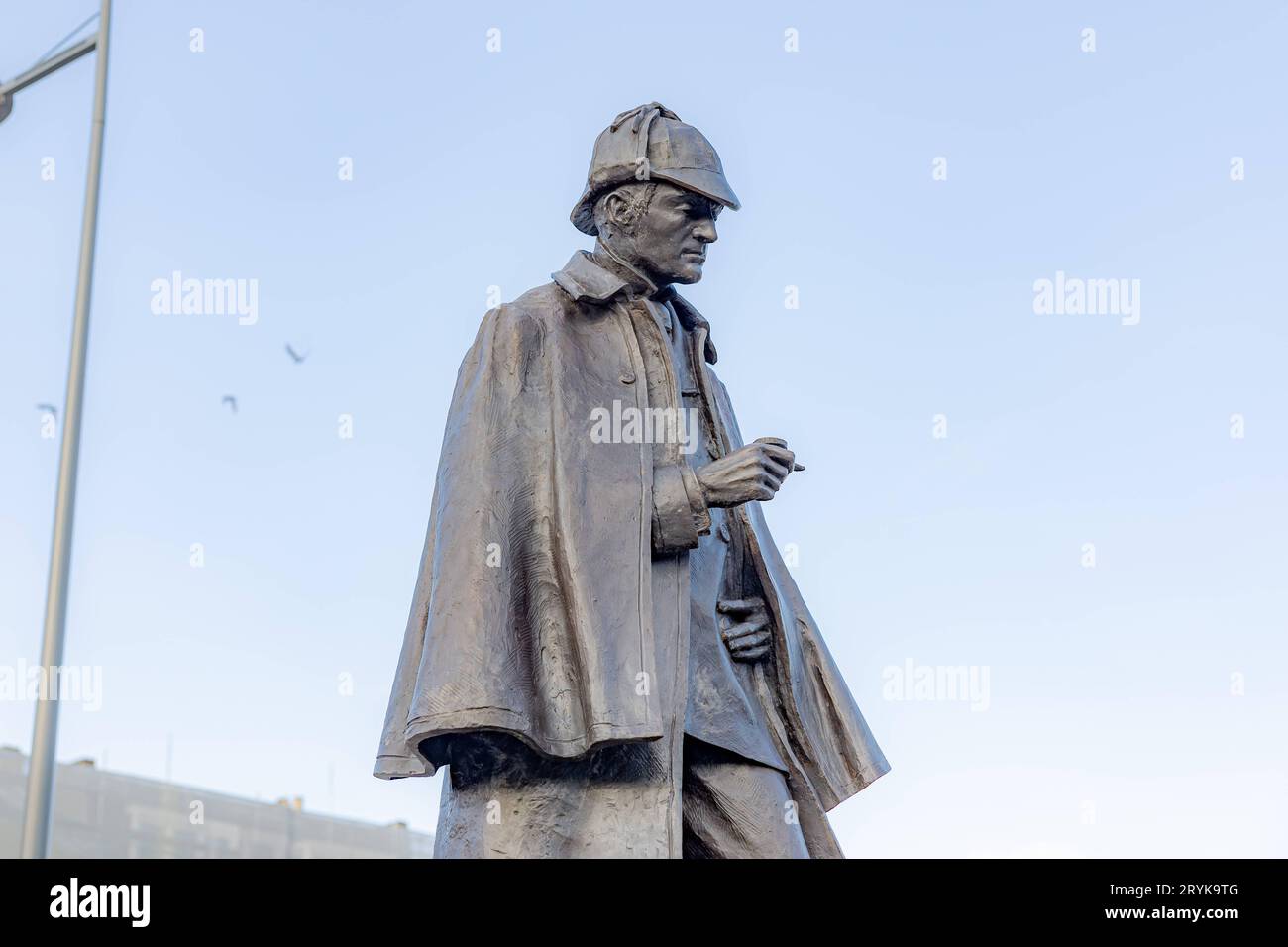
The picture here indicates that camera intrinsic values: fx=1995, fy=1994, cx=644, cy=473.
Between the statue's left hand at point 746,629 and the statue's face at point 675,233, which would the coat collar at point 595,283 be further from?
the statue's left hand at point 746,629

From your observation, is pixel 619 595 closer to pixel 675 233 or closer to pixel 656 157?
pixel 675 233

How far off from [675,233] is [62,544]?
735 centimetres

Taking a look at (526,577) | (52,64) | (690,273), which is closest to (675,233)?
(690,273)

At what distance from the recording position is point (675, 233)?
747 centimetres

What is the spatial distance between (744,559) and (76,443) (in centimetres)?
746

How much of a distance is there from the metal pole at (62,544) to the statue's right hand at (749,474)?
6.86m

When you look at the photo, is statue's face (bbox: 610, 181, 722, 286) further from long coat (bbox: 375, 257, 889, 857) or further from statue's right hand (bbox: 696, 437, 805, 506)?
statue's right hand (bbox: 696, 437, 805, 506)

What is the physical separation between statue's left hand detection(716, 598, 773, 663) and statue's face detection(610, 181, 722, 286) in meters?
1.24

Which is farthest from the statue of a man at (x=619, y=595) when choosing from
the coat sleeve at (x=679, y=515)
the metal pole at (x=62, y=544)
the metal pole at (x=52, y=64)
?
the metal pole at (x=52, y=64)

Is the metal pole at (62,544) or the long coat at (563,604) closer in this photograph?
the long coat at (563,604)

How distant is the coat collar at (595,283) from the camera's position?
7.43 metres
